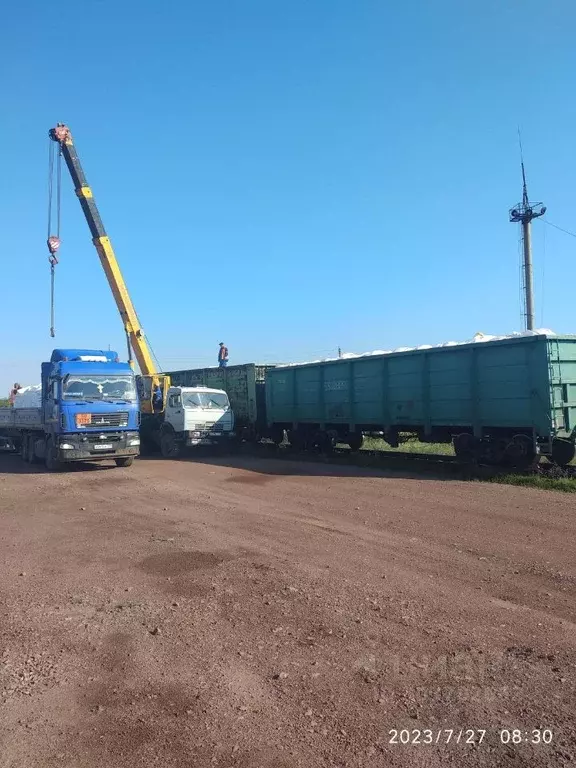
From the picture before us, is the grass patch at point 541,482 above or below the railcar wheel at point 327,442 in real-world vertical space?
below

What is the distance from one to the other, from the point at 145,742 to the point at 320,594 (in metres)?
2.54

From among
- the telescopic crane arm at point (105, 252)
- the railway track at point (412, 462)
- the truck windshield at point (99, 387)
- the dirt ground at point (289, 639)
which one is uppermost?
the telescopic crane arm at point (105, 252)

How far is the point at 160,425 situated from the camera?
20266 mm

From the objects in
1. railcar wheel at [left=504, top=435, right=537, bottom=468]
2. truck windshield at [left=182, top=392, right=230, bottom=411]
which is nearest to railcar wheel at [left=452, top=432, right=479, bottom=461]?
railcar wheel at [left=504, top=435, right=537, bottom=468]

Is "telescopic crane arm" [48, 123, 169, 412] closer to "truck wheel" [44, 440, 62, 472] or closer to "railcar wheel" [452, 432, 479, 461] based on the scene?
"truck wheel" [44, 440, 62, 472]

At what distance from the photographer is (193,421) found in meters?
18.9

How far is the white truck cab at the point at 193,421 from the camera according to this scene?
18859 mm

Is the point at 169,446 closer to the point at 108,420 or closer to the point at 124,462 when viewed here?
the point at 124,462

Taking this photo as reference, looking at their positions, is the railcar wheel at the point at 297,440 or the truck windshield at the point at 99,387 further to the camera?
the railcar wheel at the point at 297,440

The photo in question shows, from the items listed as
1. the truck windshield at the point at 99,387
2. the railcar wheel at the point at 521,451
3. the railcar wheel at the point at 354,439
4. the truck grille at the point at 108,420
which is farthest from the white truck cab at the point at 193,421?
the railcar wheel at the point at 521,451

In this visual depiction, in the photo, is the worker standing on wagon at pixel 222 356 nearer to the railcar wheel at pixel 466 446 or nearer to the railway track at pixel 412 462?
the railway track at pixel 412 462

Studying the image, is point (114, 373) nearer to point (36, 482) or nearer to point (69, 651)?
point (36, 482)

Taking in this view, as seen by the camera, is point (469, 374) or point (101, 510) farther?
point (469, 374)

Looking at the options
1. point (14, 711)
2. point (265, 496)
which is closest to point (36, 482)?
point (265, 496)
